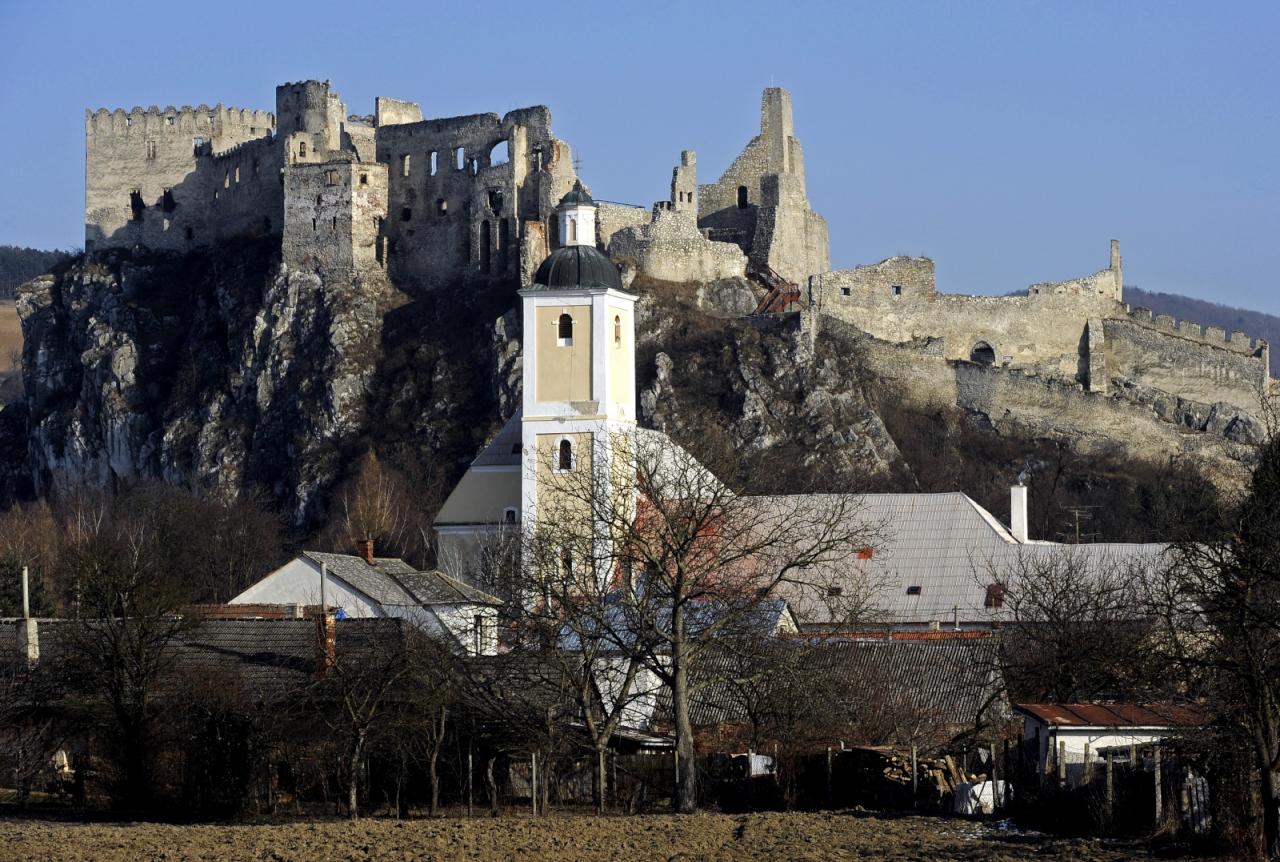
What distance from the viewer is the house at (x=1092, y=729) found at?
104 ft

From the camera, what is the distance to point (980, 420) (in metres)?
74.8

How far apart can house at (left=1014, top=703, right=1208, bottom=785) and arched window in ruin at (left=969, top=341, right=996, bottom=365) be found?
46604mm

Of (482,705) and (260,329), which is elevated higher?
(260,329)

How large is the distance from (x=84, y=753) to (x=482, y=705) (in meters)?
5.90

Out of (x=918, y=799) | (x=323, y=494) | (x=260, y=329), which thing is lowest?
(x=918, y=799)

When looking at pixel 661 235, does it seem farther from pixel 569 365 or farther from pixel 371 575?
pixel 371 575

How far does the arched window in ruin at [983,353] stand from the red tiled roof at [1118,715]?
46.1 meters

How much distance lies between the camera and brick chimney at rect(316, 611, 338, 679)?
38.5m

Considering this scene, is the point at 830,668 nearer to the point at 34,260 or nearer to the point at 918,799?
the point at 918,799

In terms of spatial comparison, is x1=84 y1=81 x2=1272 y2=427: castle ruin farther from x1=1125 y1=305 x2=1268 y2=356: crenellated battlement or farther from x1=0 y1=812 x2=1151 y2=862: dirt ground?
x1=0 y1=812 x2=1151 y2=862: dirt ground

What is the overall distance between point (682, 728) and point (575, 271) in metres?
25.0

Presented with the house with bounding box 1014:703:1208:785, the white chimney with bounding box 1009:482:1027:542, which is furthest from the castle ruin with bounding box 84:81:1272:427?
the house with bounding box 1014:703:1208:785

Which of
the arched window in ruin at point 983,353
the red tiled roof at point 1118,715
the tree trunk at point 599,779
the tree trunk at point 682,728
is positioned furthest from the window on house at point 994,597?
the arched window in ruin at point 983,353

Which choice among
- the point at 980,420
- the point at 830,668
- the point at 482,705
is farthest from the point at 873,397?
the point at 482,705
